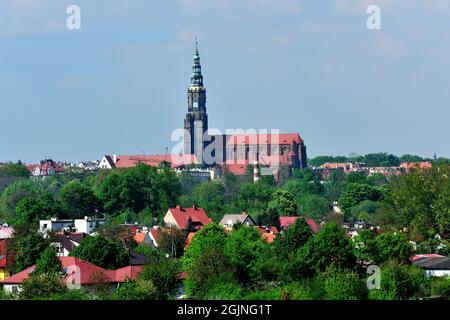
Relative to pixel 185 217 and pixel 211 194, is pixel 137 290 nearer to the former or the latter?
pixel 185 217

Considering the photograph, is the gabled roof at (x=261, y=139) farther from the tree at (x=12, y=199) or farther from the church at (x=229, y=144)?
the tree at (x=12, y=199)

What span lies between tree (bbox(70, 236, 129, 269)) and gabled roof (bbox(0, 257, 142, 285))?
1412 millimetres

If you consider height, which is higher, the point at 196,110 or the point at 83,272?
the point at 196,110

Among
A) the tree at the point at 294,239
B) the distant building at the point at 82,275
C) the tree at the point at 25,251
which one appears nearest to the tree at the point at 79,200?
the tree at the point at 25,251

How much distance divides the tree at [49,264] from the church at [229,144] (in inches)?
4583

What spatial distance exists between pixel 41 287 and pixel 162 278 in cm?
488

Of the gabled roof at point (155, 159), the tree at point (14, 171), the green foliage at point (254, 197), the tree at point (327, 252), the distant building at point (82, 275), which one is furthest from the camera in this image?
the gabled roof at point (155, 159)

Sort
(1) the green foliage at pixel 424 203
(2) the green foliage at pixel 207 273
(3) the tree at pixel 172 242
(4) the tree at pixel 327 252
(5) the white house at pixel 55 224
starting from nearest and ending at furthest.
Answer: (2) the green foliage at pixel 207 273 < (4) the tree at pixel 327 252 < (3) the tree at pixel 172 242 < (1) the green foliage at pixel 424 203 < (5) the white house at pixel 55 224

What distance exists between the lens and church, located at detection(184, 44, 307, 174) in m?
164

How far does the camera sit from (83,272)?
1668 inches

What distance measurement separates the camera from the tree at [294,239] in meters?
46.8

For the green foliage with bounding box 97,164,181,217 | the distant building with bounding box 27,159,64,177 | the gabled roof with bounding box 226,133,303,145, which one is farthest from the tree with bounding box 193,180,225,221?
the distant building with bounding box 27,159,64,177

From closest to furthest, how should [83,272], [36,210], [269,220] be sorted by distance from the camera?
[83,272] → [269,220] → [36,210]

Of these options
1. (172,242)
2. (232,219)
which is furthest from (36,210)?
(172,242)
